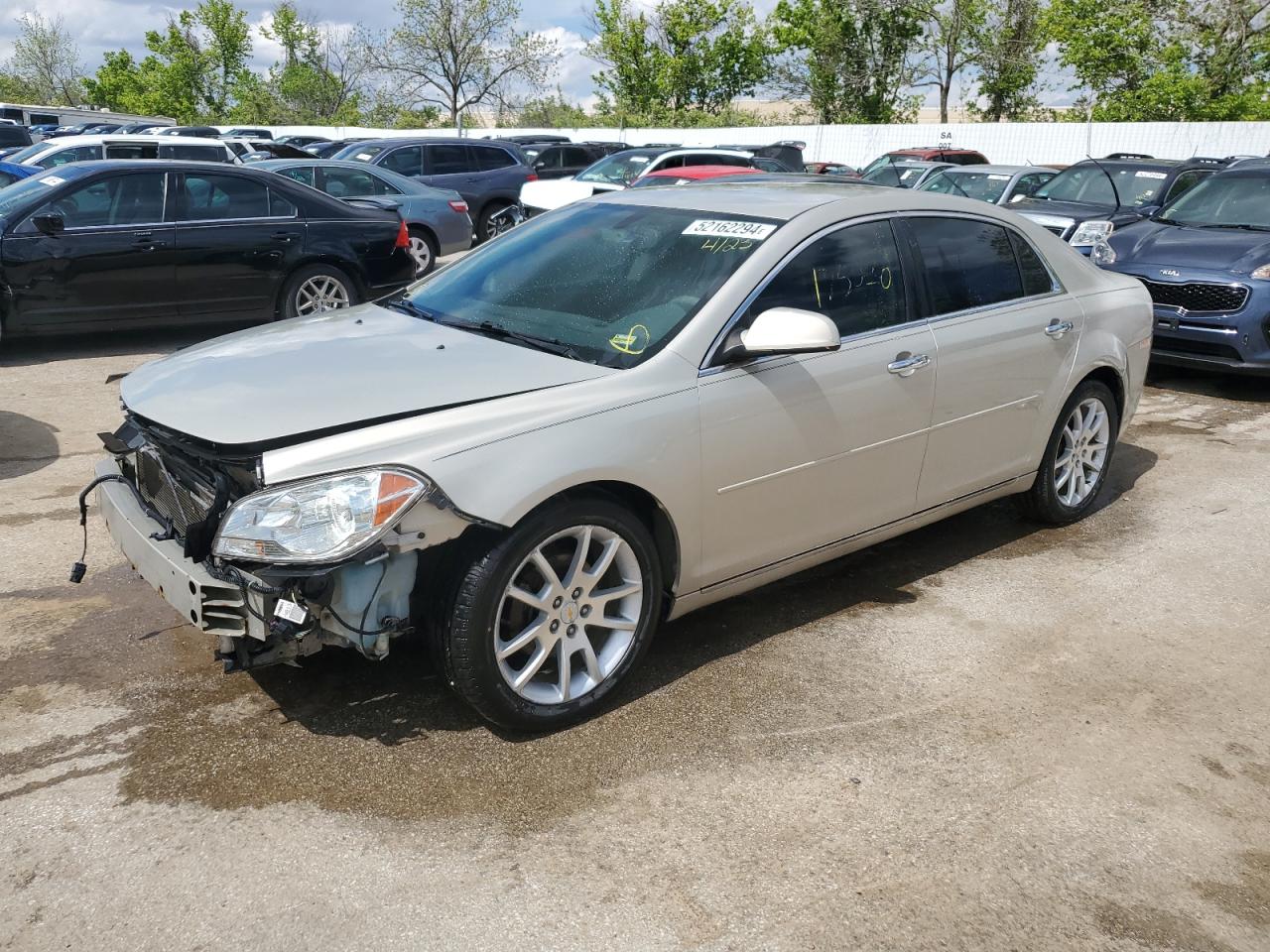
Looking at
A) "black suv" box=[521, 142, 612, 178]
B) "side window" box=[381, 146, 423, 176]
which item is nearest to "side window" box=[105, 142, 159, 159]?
"side window" box=[381, 146, 423, 176]

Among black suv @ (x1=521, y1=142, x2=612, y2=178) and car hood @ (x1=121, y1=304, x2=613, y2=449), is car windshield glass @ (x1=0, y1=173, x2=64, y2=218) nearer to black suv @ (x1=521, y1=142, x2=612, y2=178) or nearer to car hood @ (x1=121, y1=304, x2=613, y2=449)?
car hood @ (x1=121, y1=304, x2=613, y2=449)

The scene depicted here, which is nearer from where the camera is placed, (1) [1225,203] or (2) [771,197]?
(2) [771,197]

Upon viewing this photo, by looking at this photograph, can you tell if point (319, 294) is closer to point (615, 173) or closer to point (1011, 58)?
point (615, 173)

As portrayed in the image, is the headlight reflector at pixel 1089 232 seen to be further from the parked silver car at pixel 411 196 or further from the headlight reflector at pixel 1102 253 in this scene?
the parked silver car at pixel 411 196

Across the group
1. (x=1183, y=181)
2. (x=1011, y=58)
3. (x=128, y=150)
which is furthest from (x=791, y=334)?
(x=1011, y=58)

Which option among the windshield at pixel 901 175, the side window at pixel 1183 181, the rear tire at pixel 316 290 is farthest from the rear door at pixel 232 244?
the side window at pixel 1183 181

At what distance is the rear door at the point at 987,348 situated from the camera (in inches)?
183

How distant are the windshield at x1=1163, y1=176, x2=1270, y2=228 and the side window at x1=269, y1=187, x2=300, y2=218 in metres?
7.84

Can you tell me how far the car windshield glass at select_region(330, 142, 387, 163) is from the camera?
17922mm

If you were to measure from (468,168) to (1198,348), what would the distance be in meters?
12.2

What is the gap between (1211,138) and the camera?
104 ft

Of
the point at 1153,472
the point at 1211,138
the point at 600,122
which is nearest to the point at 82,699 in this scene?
the point at 1153,472

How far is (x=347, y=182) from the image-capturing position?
13555 millimetres

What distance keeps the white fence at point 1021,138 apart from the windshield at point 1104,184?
20.9m
